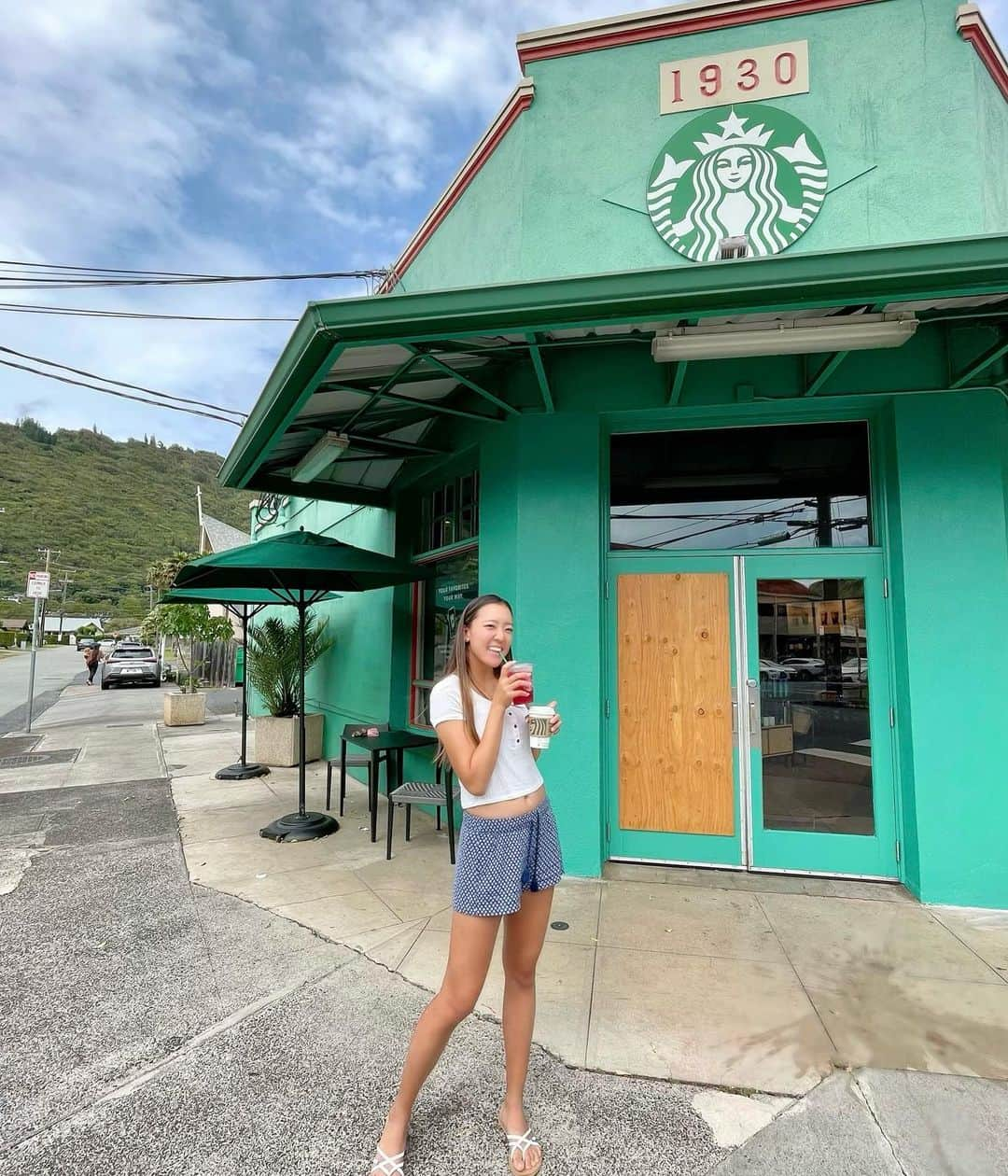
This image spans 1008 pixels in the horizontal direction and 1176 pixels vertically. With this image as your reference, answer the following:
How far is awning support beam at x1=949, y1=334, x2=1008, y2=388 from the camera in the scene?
3.38 m

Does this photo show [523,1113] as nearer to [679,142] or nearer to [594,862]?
[594,862]

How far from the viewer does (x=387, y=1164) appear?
181cm

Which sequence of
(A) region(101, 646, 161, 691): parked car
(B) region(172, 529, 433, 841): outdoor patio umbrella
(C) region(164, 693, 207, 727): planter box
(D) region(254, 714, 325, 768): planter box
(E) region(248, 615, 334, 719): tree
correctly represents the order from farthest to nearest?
Answer: 1. (A) region(101, 646, 161, 691): parked car
2. (C) region(164, 693, 207, 727): planter box
3. (E) region(248, 615, 334, 719): tree
4. (D) region(254, 714, 325, 768): planter box
5. (B) region(172, 529, 433, 841): outdoor patio umbrella

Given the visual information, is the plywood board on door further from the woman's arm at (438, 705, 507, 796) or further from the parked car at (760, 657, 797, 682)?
the woman's arm at (438, 705, 507, 796)

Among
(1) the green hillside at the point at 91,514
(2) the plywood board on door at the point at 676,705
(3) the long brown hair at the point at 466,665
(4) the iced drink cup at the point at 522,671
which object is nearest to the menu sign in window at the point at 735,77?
(2) the plywood board on door at the point at 676,705

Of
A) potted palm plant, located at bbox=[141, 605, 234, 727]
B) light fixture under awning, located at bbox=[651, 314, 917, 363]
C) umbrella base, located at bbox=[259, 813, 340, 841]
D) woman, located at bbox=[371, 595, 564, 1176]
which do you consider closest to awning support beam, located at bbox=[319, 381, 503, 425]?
light fixture under awning, located at bbox=[651, 314, 917, 363]

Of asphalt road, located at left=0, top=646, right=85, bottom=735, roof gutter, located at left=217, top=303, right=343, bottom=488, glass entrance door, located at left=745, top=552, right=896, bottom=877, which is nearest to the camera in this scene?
roof gutter, located at left=217, top=303, right=343, bottom=488

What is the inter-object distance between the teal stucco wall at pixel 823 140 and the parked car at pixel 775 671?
2842 millimetres

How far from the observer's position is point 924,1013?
2.69 metres

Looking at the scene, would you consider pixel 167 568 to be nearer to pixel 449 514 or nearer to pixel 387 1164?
pixel 449 514

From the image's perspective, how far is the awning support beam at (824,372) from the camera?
3688 mm

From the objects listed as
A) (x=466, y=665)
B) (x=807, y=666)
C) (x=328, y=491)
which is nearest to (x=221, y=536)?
(x=328, y=491)

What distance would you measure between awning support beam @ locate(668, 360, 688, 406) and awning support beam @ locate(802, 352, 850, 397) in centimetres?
81

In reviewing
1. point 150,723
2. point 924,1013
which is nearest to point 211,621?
point 150,723
